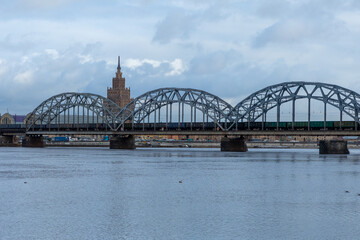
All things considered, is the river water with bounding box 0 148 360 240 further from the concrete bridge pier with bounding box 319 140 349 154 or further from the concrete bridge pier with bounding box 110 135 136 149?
the concrete bridge pier with bounding box 110 135 136 149

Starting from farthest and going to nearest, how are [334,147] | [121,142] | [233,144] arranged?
[121,142] < [233,144] < [334,147]

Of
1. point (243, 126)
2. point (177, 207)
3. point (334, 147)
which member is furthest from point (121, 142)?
point (177, 207)

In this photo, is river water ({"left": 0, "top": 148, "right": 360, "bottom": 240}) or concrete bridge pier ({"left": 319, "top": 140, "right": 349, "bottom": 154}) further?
concrete bridge pier ({"left": 319, "top": 140, "right": 349, "bottom": 154})

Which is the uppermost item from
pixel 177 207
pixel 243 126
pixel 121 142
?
pixel 243 126

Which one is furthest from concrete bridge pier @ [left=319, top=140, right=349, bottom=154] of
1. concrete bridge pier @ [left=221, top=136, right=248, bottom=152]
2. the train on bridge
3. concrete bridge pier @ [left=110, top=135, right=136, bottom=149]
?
concrete bridge pier @ [left=110, top=135, right=136, bottom=149]

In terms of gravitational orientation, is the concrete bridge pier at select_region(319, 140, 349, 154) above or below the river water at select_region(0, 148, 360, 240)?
above

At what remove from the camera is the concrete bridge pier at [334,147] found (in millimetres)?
145750

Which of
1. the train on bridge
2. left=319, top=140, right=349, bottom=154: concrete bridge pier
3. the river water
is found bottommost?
the river water

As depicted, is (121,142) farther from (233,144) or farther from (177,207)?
(177,207)

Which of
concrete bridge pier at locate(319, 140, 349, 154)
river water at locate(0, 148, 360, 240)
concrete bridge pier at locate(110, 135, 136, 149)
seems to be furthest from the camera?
concrete bridge pier at locate(110, 135, 136, 149)

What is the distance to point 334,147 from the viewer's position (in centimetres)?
14700

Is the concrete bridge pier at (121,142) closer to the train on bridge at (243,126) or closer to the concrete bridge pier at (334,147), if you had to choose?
the train on bridge at (243,126)

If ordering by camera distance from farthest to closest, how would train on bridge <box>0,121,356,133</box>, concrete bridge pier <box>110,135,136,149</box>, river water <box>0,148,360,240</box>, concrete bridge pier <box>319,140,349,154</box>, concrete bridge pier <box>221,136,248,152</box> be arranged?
concrete bridge pier <box>110,135,136,149</box>, concrete bridge pier <box>221,136,248,152</box>, train on bridge <box>0,121,356,133</box>, concrete bridge pier <box>319,140,349,154</box>, river water <box>0,148,360,240</box>

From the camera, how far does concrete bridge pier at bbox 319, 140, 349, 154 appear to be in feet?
478
